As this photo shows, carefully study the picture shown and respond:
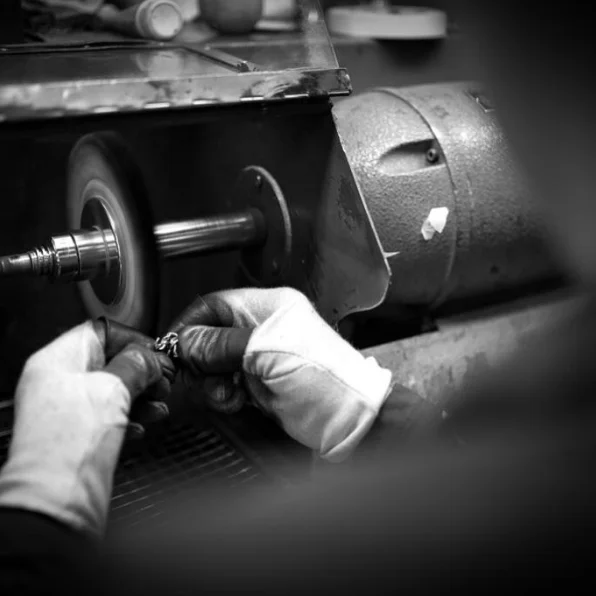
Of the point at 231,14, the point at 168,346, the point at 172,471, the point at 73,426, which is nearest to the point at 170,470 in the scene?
the point at 172,471

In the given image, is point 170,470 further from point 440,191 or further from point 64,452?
point 440,191

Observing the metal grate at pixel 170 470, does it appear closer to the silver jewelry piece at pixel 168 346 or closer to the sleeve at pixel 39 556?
the silver jewelry piece at pixel 168 346


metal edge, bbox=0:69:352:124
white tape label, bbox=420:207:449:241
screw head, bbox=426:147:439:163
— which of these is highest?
metal edge, bbox=0:69:352:124

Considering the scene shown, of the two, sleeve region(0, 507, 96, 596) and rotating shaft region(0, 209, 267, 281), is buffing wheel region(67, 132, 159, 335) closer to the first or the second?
rotating shaft region(0, 209, 267, 281)

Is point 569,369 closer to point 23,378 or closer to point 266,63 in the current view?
point 23,378

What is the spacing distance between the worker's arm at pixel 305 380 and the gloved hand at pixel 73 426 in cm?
10

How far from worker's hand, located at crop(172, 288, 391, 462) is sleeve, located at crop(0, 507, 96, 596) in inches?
14.1

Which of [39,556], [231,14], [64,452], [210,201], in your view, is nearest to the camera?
[39,556]

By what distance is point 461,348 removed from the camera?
1290 millimetres

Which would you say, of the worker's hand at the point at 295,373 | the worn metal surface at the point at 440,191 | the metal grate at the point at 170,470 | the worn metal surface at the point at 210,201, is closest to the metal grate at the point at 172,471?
the metal grate at the point at 170,470

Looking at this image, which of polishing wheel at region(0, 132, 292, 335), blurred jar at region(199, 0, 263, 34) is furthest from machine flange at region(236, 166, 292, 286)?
blurred jar at region(199, 0, 263, 34)

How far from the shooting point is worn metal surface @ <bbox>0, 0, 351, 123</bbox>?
35.0 inches

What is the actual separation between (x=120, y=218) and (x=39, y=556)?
0.72 metres

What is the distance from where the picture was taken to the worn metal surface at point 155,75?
2.91ft
